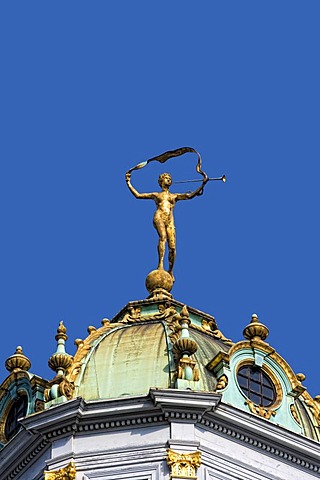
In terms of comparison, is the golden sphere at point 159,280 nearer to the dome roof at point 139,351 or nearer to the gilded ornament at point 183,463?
the dome roof at point 139,351

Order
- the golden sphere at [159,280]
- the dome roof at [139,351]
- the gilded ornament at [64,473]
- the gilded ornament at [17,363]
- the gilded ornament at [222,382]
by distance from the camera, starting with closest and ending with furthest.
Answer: the gilded ornament at [64,473] → the gilded ornament at [222,382] → the dome roof at [139,351] → the gilded ornament at [17,363] → the golden sphere at [159,280]

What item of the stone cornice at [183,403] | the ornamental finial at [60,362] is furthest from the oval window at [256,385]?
the ornamental finial at [60,362]

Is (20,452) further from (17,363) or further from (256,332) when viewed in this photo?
(256,332)

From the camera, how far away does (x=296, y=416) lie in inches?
2240

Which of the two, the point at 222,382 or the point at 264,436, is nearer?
the point at 264,436

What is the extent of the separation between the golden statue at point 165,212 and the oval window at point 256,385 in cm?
528

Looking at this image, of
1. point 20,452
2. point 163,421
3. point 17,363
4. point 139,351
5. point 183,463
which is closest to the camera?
point 183,463

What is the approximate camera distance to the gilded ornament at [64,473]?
2131 inches

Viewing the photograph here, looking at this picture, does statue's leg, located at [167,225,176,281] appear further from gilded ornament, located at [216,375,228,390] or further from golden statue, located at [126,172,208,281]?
gilded ornament, located at [216,375,228,390]

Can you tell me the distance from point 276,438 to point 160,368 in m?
3.63

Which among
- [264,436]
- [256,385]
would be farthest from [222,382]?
[264,436]

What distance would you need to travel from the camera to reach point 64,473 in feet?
178

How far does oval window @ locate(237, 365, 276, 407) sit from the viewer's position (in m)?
56.5

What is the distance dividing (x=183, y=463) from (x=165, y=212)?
1029 centimetres
